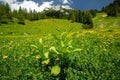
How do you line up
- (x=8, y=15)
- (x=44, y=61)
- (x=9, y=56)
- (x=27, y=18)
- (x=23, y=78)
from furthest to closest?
(x=27, y=18), (x=8, y=15), (x=9, y=56), (x=44, y=61), (x=23, y=78)

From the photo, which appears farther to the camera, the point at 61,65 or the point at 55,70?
the point at 61,65

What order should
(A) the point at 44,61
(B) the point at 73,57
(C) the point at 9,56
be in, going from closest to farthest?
(A) the point at 44,61, (B) the point at 73,57, (C) the point at 9,56

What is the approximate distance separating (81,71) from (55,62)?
3.33 ft

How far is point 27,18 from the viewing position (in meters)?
171

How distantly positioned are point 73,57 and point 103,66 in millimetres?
1193

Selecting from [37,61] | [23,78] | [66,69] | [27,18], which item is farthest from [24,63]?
[27,18]

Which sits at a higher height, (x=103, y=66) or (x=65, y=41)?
(x=65, y=41)

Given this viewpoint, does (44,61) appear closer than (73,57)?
Yes

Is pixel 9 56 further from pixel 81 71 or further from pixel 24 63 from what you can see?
pixel 81 71

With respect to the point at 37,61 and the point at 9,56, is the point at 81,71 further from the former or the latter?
the point at 9,56

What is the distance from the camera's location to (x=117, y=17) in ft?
501

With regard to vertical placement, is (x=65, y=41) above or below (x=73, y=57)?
above

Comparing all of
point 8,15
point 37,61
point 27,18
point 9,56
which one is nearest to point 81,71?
point 37,61

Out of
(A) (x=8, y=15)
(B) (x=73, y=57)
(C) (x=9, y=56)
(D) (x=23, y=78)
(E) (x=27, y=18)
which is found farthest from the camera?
(E) (x=27, y=18)
